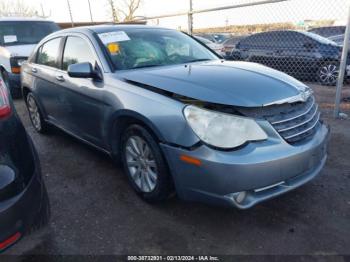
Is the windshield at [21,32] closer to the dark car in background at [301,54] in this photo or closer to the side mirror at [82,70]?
the dark car in background at [301,54]

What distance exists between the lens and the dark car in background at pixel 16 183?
5.66ft

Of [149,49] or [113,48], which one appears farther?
[149,49]

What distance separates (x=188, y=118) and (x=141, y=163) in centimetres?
77

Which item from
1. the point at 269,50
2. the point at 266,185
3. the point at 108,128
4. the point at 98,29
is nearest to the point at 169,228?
the point at 266,185

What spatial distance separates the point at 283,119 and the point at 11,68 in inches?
266

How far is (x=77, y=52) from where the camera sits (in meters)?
3.57

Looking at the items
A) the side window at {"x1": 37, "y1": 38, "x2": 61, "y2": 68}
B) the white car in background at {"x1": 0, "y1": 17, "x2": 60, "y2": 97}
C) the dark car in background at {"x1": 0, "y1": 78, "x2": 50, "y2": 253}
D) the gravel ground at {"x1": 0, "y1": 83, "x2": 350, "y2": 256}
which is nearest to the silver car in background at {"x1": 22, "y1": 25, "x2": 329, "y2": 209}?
the gravel ground at {"x1": 0, "y1": 83, "x2": 350, "y2": 256}

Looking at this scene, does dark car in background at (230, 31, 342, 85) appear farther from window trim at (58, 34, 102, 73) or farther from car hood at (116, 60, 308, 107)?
car hood at (116, 60, 308, 107)

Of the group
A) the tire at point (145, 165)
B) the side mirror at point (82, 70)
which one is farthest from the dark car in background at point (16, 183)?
the side mirror at point (82, 70)

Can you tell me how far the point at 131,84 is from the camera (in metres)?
2.80

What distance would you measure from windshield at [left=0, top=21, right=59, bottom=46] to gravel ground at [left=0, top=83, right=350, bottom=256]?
5733 millimetres

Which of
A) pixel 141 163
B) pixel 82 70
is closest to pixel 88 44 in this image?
pixel 82 70

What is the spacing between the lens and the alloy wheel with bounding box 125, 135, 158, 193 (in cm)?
273

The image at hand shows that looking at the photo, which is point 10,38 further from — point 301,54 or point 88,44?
point 301,54
